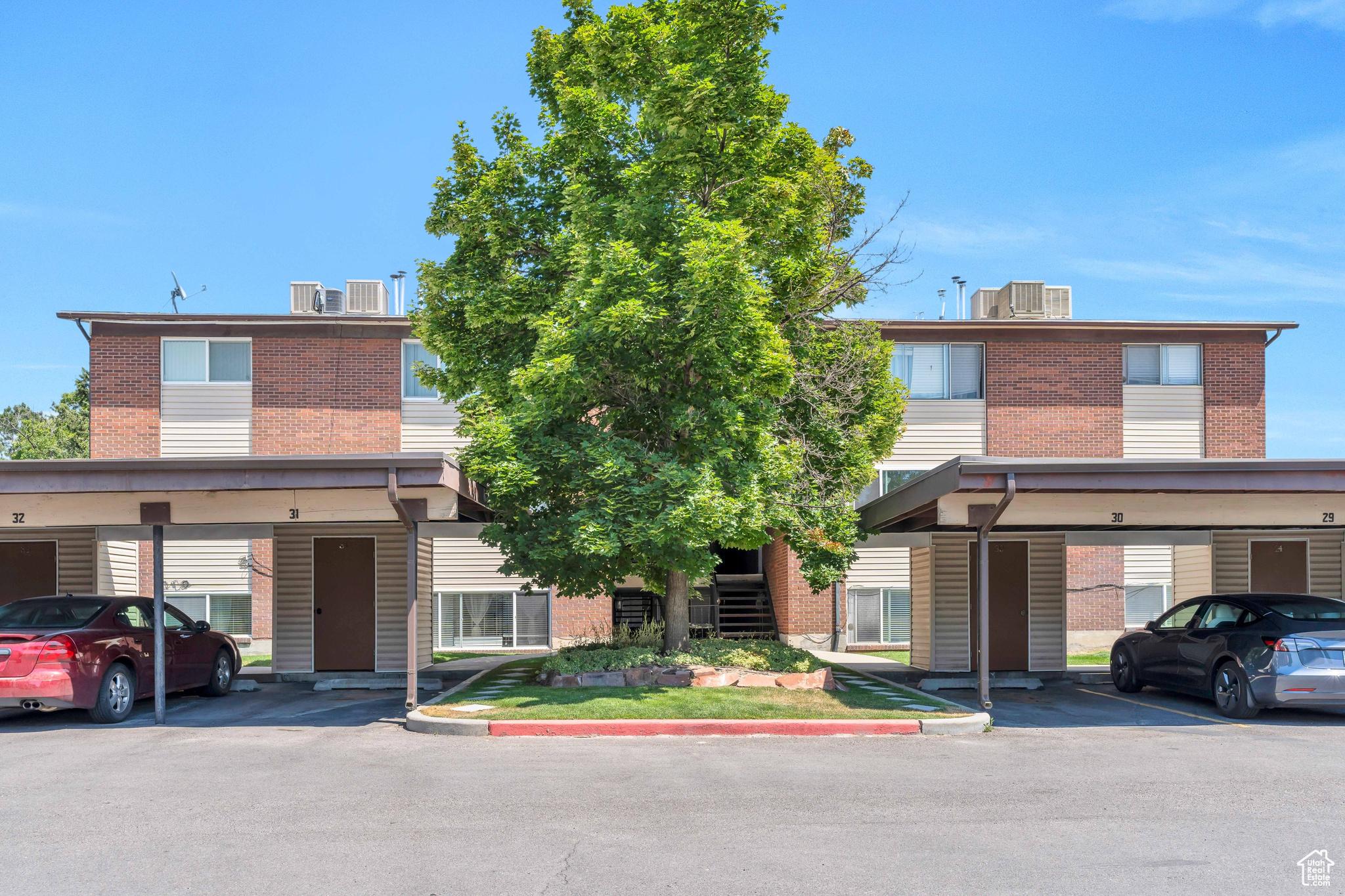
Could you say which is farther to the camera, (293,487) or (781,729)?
(293,487)

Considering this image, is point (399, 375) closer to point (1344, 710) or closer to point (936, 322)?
point (936, 322)

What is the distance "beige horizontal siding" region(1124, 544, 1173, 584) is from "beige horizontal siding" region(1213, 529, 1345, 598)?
20.2ft

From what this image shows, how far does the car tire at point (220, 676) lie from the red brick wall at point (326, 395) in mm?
8523

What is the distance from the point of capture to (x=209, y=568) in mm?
23672

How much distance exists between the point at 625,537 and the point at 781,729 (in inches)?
115

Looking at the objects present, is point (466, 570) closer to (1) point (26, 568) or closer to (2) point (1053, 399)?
(1) point (26, 568)

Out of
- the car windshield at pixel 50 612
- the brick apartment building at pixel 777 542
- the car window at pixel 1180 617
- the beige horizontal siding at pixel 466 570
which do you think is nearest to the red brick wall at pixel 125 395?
the brick apartment building at pixel 777 542

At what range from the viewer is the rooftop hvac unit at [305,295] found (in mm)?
26328

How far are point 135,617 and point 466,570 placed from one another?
10856 millimetres

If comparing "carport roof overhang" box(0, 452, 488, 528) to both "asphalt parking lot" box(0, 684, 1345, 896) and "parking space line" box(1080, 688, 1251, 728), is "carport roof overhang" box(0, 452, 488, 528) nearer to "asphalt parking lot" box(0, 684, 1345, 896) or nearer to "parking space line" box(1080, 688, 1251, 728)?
"asphalt parking lot" box(0, 684, 1345, 896)

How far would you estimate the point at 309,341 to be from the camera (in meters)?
23.5

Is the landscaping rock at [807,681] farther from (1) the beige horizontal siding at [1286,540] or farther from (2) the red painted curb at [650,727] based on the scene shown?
(1) the beige horizontal siding at [1286,540]

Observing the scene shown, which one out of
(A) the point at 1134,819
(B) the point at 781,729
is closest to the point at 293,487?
(B) the point at 781,729

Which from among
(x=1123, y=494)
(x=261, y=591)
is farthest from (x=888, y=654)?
(x=261, y=591)
